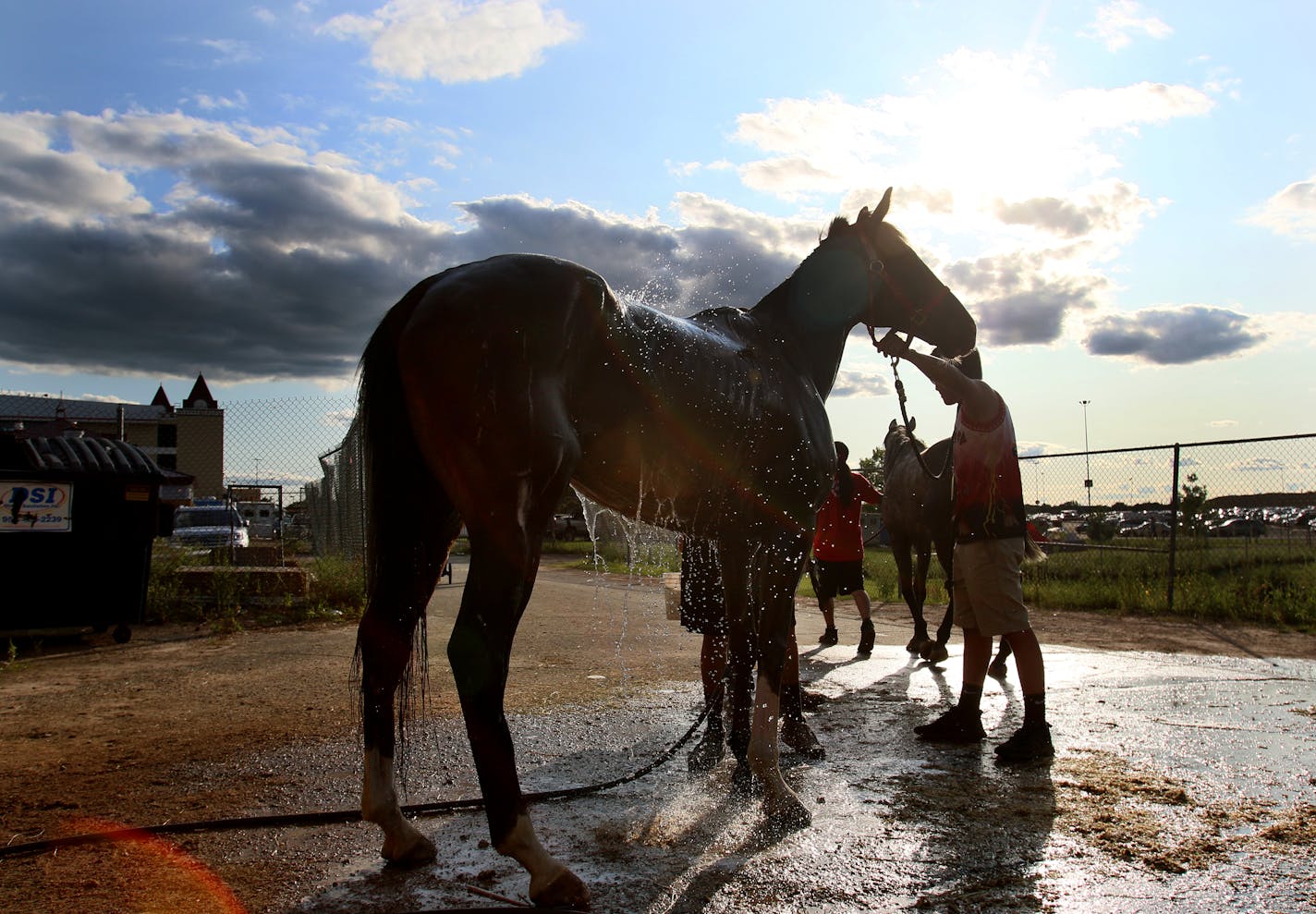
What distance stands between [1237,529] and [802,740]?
17.5 metres

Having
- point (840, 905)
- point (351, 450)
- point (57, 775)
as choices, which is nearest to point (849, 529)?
point (840, 905)

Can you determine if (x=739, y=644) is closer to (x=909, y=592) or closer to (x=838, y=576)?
(x=838, y=576)

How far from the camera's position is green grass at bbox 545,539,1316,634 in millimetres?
10031

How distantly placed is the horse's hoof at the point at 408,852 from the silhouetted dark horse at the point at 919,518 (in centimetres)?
531

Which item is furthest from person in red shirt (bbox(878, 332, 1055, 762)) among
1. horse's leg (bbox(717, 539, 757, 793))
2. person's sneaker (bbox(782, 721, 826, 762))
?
horse's leg (bbox(717, 539, 757, 793))

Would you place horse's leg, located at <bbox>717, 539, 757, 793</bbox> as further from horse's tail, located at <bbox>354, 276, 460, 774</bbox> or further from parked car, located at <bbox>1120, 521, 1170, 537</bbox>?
parked car, located at <bbox>1120, 521, 1170, 537</bbox>

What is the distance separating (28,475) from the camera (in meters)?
7.21

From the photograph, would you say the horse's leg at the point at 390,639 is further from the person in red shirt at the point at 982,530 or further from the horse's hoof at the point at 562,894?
the person in red shirt at the point at 982,530

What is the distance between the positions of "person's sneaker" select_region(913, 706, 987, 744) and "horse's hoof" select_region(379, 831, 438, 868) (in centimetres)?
278

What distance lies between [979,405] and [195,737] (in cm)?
448

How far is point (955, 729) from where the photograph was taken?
455 cm

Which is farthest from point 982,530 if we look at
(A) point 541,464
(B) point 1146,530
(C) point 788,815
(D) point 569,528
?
(D) point 569,528

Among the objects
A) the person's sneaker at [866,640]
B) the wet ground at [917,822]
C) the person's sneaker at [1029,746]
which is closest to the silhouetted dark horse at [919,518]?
the person's sneaker at [866,640]

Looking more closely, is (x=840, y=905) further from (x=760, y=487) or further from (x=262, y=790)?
(x=262, y=790)
